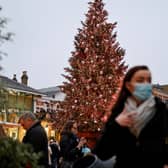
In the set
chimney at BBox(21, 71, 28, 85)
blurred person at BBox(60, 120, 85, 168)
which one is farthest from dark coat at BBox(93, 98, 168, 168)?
chimney at BBox(21, 71, 28, 85)

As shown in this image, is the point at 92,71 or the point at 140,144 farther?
the point at 92,71

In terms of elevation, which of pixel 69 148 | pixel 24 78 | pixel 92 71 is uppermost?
pixel 24 78

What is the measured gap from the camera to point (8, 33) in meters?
7.41

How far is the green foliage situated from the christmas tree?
2211cm

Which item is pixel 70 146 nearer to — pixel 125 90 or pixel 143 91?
pixel 125 90

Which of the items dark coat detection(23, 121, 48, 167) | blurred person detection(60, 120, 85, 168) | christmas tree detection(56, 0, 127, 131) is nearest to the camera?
dark coat detection(23, 121, 48, 167)

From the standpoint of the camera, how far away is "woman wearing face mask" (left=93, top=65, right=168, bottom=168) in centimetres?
321

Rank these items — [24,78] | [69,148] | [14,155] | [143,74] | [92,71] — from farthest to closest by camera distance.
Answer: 1. [24,78]
2. [92,71]
3. [69,148]
4. [14,155]
5. [143,74]

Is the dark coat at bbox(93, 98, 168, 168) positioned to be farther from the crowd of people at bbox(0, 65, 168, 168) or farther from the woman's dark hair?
the woman's dark hair

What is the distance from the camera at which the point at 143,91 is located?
324cm

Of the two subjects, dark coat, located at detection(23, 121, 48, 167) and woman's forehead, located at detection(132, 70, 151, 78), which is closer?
woman's forehead, located at detection(132, 70, 151, 78)

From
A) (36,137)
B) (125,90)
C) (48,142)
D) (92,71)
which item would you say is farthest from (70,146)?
(92,71)

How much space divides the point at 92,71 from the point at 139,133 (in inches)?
1006

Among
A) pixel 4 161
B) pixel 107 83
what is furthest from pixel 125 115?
pixel 107 83
